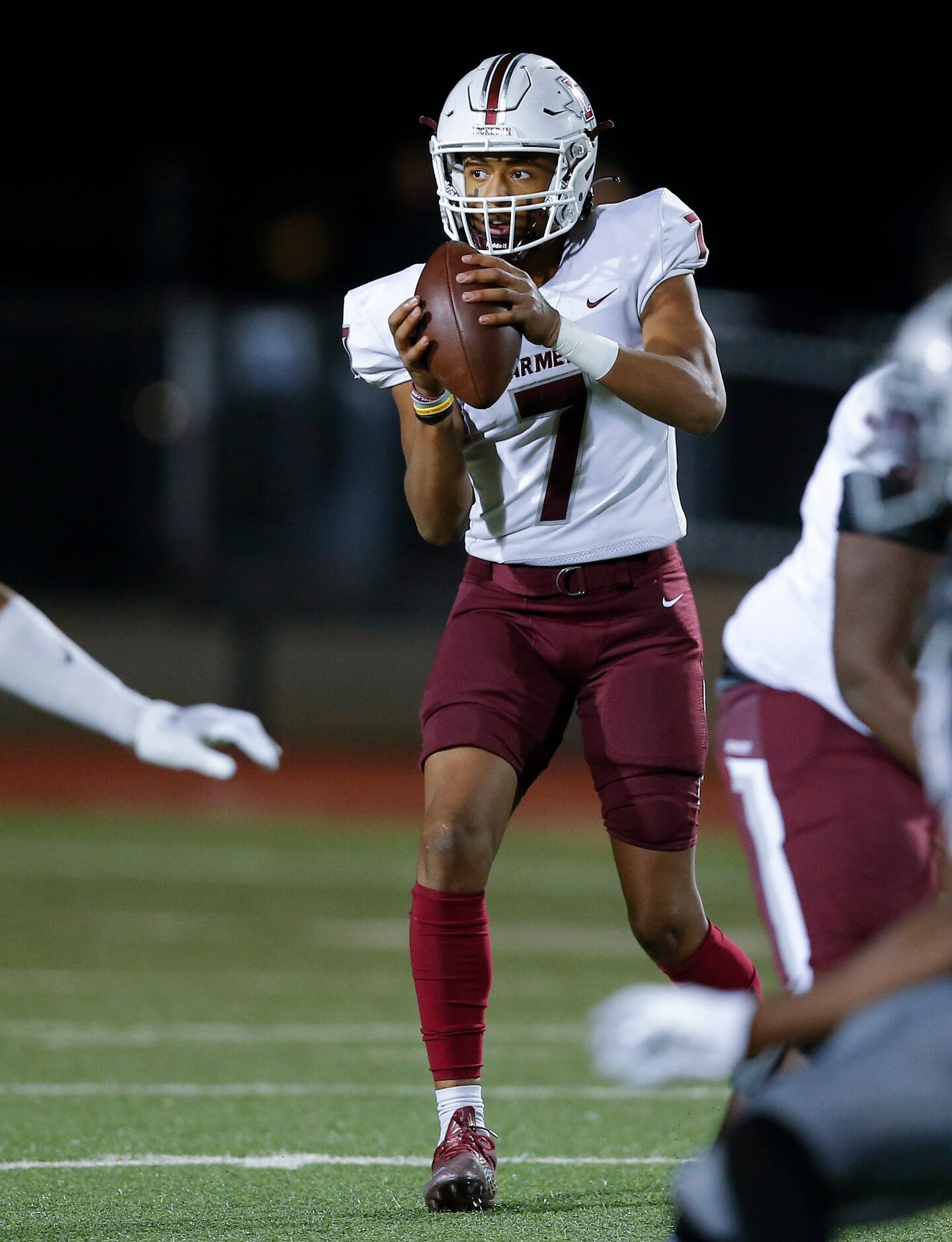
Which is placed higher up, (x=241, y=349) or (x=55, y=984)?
(x=55, y=984)

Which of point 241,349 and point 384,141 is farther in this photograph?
point 384,141

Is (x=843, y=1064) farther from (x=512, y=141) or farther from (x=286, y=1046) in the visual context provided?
(x=286, y=1046)

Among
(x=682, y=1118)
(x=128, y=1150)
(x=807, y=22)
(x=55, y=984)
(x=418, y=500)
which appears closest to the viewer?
(x=418, y=500)

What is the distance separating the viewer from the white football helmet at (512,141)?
10.9ft

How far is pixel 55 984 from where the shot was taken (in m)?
5.78

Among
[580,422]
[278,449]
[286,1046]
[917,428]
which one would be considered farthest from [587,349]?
[278,449]

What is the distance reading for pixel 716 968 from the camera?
3.38m

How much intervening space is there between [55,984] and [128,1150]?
2216mm

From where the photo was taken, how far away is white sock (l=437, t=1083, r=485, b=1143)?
3283 mm

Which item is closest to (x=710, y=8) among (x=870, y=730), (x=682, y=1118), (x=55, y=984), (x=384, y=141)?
Answer: (x=384, y=141)

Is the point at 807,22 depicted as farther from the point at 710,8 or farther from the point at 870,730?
the point at 870,730

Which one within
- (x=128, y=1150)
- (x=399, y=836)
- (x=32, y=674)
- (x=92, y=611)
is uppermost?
(x=32, y=674)

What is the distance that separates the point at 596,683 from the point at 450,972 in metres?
0.56

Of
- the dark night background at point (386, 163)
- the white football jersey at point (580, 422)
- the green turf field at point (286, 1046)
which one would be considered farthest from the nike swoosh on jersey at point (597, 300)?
the dark night background at point (386, 163)
